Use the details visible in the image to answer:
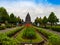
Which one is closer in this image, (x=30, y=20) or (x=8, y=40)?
(x=8, y=40)

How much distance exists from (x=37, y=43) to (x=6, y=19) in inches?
2800

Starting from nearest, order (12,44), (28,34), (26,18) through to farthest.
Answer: (12,44) < (28,34) < (26,18)

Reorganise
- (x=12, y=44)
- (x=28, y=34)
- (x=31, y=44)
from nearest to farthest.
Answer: (x=12, y=44), (x=31, y=44), (x=28, y=34)

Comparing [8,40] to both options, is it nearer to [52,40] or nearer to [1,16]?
[52,40]

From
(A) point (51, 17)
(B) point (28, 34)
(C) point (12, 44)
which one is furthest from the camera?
(A) point (51, 17)

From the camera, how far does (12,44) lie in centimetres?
1107

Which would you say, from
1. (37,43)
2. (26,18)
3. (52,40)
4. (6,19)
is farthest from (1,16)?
(52,40)

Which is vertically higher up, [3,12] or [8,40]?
[3,12]

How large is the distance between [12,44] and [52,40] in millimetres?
5082

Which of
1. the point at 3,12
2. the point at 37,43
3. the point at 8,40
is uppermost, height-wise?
the point at 3,12

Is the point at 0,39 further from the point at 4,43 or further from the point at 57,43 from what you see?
the point at 57,43

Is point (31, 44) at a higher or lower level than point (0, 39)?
lower

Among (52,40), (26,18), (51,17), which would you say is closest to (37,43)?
(52,40)

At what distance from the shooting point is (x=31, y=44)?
19.6 meters
